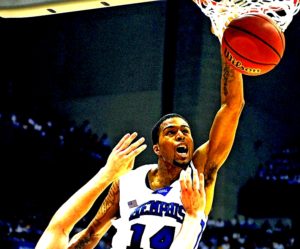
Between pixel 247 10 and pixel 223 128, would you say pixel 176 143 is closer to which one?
pixel 223 128

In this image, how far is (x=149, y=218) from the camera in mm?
3244

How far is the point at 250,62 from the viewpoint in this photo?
3.24m

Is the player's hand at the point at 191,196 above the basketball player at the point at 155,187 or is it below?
above

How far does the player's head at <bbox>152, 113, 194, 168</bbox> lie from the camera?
11.1ft

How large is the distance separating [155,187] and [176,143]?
27cm

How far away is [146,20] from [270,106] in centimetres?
237

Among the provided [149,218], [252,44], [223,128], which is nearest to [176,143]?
[223,128]

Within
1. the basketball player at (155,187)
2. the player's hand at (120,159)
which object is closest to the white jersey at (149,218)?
the basketball player at (155,187)

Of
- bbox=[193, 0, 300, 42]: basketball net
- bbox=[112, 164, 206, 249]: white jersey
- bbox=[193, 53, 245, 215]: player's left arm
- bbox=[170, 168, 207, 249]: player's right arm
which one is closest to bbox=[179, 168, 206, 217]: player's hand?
bbox=[170, 168, 207, 249]: player's right arm

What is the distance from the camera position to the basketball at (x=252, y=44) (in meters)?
3.21

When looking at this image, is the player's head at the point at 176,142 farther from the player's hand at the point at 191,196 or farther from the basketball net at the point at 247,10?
the player's hand at the point at 191,196

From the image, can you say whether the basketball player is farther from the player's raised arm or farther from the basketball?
the basketball

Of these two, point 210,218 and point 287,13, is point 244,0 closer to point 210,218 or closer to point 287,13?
point 287,13

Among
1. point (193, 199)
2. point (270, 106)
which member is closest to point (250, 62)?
point (193, 199)
